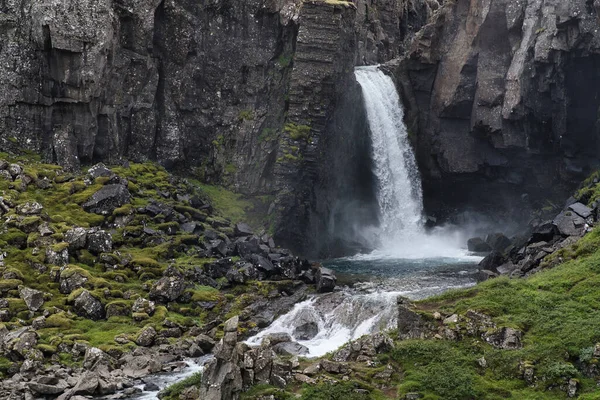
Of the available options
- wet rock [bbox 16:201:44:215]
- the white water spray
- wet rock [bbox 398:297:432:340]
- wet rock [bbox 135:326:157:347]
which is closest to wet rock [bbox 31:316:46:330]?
wet rock [bbox 135:326:157:347]

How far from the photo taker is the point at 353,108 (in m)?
74.6

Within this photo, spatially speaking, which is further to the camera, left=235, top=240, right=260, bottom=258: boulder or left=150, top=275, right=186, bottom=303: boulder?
left=235, top=240, right=260, bottom=258: boulder

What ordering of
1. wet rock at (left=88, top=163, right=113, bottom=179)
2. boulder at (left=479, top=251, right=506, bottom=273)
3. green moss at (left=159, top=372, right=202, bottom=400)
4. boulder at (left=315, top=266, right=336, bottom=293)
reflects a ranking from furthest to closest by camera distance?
wet rock at (left=88, top=163, right=113, bottom=179), boulder at (left=479, top=251, right=506, bottom=273), boulder at (left=315, top=266, right=336, bottom=293), green moss at (left=159, top=372, right=202, bottom=400)

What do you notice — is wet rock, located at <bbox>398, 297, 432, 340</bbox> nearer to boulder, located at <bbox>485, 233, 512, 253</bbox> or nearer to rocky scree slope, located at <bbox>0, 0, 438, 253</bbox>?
boulder, located at <bbox>485, 233, 512, 253</bbox>

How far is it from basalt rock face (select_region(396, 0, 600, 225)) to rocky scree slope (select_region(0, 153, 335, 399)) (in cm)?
2597

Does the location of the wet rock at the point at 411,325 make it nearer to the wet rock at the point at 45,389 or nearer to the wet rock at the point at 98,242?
the wet rock at the point at 45,389

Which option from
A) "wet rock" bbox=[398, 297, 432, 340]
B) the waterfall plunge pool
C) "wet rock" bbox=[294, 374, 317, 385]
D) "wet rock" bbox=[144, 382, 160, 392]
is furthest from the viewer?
the waterfall plunge pool

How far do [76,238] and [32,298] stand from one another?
7.03m

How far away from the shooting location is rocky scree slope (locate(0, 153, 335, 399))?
1474 inches

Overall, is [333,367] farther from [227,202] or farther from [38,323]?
[227,202]

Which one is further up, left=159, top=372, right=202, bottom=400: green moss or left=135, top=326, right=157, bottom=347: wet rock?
left=159, top=372, right=202, bottom=400: green moss

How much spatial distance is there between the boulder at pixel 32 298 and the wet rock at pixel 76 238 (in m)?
5.93

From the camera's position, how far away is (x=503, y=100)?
68.8 m

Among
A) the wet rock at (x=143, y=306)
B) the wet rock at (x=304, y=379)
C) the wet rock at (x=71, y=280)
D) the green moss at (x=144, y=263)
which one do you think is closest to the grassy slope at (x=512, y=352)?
the wet rock at (x=304, y=379)
